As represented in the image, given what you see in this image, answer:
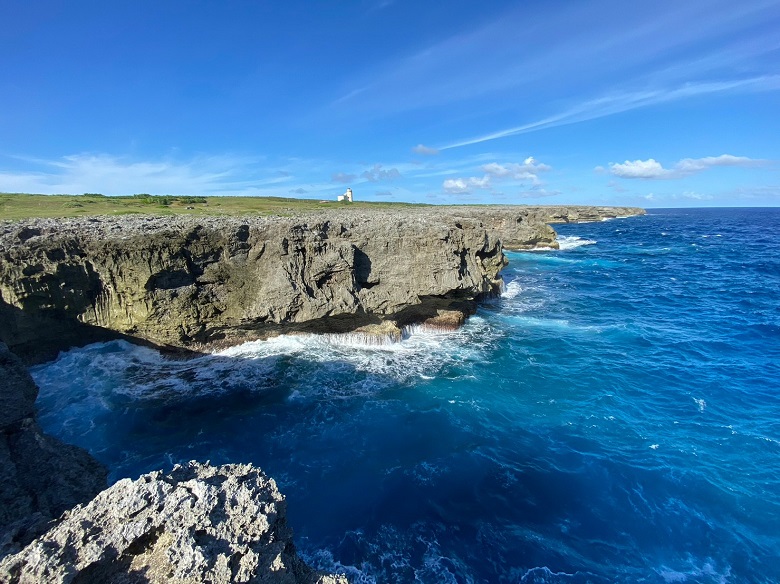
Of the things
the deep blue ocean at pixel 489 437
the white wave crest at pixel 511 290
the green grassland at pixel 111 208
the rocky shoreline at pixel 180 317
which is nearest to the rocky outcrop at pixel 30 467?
the rocky shoreline at pixel 180 317

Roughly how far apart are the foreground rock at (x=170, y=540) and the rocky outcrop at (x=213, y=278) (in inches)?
765

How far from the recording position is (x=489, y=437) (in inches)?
792

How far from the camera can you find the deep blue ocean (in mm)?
14250

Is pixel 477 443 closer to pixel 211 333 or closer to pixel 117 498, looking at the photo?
pixel 117 498

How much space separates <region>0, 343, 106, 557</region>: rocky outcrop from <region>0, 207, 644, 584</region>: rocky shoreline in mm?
53

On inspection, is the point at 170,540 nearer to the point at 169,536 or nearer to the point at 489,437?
the point at 169,536

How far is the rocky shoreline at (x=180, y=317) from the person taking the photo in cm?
691

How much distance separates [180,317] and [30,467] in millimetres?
14928

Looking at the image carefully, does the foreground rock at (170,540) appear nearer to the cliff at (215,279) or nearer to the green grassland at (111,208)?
the cliff at (215,279)

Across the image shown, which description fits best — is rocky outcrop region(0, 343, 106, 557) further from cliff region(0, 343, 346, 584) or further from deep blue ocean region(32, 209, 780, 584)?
deep blue ocean region(32, 209, 780, 584)

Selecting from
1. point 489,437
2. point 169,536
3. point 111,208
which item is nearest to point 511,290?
point 489,437

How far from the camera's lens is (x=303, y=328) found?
1219 inches

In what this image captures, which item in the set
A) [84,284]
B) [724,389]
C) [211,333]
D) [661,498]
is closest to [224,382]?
[211,333]

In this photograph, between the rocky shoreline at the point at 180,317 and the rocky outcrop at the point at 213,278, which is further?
the rocky outcrop at the point at 213,278
